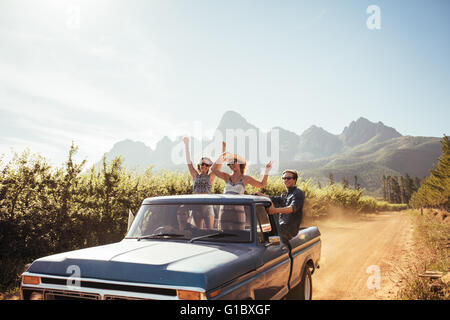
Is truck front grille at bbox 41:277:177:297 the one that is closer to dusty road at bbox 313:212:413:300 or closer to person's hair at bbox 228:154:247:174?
person's hair at bbox 228:154:247:174

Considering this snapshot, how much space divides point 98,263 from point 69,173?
6.32 metres

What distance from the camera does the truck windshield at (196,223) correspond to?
12.6ft

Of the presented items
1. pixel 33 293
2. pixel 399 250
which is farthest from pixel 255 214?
pixel 399 250

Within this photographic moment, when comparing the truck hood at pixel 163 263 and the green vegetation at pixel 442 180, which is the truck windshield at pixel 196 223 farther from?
the green vegetation at pixel 442 180

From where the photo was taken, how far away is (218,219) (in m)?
3.97

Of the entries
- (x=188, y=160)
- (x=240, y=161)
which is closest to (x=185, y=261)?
(x=240, y=161)

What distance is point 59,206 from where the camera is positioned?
7922 mm

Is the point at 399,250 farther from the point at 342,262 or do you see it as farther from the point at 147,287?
the point at 147,287

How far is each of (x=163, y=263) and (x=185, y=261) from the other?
7.8 inches

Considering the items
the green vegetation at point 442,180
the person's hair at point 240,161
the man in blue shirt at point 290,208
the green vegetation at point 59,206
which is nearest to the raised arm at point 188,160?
the person's hair at point 240,161

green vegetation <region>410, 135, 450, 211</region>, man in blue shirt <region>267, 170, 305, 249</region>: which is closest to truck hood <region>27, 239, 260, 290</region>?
man in blue shirt <region>267, 170, 305, 249</region>

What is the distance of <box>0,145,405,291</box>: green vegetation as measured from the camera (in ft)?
22.9

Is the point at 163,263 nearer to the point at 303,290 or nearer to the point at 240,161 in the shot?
the point at 303,290

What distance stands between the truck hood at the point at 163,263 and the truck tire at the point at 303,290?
62.5 inches
